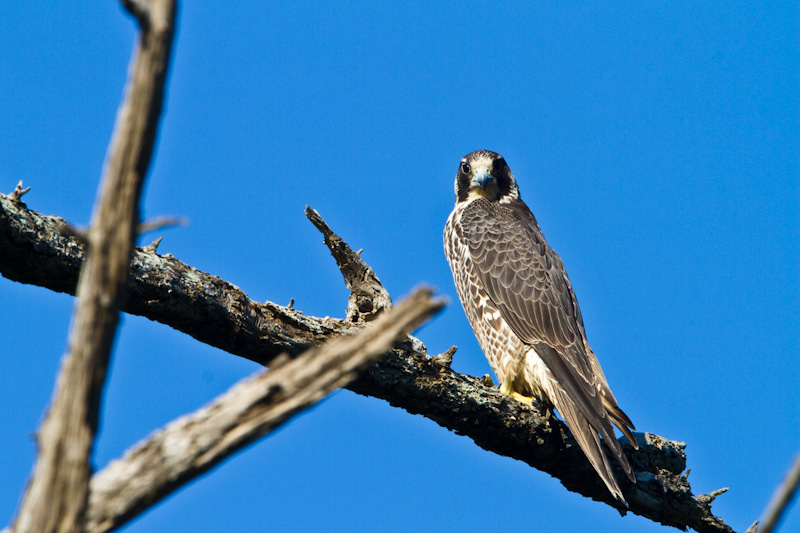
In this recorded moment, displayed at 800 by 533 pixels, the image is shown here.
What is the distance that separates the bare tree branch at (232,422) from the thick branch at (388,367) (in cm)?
198

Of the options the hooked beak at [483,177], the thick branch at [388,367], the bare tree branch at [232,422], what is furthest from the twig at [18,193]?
the hooked beak at [483,177]

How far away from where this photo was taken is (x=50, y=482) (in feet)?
4.74

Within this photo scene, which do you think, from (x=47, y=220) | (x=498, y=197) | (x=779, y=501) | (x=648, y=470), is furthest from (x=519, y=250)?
(x=779, y=501)

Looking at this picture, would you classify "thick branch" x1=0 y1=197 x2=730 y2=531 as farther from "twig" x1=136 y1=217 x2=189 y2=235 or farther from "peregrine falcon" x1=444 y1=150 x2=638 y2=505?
"twig" x1=136 y1=217 x2=189 y2=235

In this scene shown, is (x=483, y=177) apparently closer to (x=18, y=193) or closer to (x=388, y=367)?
(x=388, y=367)

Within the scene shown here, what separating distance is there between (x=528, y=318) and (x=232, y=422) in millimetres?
3879

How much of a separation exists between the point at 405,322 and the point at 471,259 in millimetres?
4195

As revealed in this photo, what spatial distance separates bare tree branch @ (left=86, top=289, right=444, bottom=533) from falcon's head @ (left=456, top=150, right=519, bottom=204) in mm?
4958

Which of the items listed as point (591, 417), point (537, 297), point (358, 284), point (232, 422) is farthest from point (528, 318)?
point (232, 422)

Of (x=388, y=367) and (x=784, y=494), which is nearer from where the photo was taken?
(x=784, y=494)

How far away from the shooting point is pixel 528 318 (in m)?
5.25

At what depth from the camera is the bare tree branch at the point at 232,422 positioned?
1556mm

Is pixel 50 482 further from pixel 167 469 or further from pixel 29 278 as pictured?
pixel 29 278

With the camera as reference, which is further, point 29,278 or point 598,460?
point 598,460
